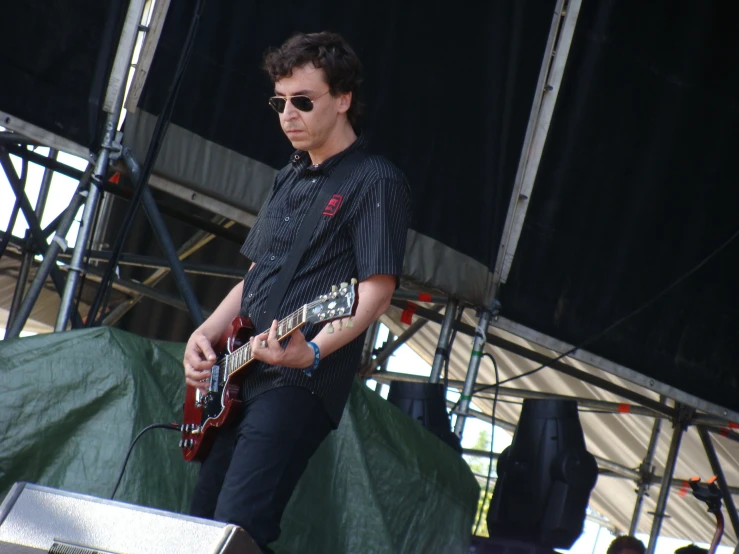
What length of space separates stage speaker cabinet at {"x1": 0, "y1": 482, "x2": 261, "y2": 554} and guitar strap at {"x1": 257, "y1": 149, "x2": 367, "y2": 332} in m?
0.65

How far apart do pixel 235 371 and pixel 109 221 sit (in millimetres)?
5627

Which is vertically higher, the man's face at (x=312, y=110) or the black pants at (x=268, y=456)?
the man's face at (x=312, y=110)

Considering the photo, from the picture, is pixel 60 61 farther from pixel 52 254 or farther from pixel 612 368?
pixel 612 368

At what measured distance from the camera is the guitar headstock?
2129 mm

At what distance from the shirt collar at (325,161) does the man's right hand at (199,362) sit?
524 millimetres

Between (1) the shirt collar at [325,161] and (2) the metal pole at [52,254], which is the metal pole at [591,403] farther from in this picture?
(1) the shirt collar at [325,161]

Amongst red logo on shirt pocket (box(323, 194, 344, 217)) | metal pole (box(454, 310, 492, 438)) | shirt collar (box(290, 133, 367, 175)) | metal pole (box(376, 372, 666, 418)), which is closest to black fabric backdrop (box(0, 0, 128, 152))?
shirt collar (box(290, 133, 367, 175))

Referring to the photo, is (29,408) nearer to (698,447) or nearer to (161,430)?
(161,430)

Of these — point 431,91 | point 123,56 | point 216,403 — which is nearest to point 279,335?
point 216,403

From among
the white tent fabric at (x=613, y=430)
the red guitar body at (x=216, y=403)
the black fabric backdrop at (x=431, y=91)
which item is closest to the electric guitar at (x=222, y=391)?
the red guitar body at (x=216, y=403)

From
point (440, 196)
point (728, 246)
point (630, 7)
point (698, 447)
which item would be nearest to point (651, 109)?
point (630, 7)

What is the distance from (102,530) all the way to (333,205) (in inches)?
38.0

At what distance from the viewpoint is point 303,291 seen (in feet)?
7.96

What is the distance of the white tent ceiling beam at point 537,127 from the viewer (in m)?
4.92
